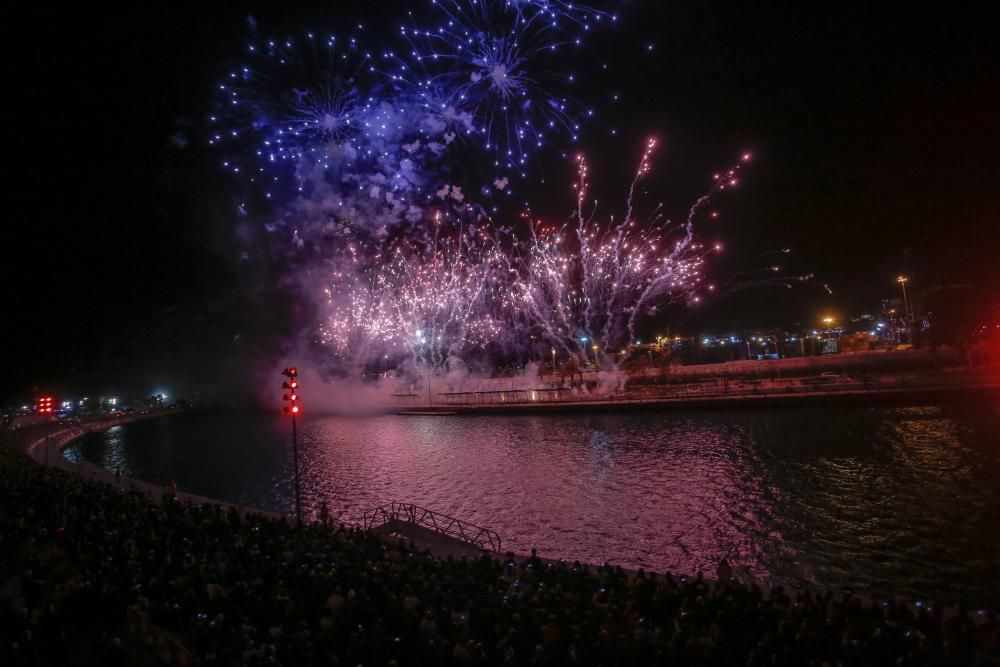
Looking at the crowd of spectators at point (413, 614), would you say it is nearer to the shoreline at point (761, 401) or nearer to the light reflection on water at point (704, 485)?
the light reflection on water at point (704, 485)

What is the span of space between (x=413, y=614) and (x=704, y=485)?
1337cm

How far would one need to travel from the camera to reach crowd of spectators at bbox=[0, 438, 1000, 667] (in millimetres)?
6254

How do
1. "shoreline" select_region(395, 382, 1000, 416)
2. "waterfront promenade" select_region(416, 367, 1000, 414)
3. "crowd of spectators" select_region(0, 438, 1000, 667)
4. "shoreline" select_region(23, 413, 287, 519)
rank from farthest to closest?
"waterfront promenade" select_region(416, 367, 1000, 414) < "shoreline" select_region(395, 382, 1000, 416) < "shoreline" select_region(23, 413, 287, 519) < "crowd of spectators" select_region(0, 438, 1000, 667)

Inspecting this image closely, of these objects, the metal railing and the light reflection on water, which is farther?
the metal railing

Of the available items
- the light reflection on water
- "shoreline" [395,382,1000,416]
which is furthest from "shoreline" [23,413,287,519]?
"shoreline" [395,382,1000,416]

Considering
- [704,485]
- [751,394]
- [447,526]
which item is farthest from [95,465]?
[751,394]

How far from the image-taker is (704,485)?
1809 cm

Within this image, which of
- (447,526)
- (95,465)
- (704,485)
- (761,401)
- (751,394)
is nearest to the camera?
(447,526)

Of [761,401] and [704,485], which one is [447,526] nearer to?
[704,485]

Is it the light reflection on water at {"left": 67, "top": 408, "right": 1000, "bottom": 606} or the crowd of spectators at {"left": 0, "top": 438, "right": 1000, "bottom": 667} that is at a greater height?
the crowd of spectators at {"left": 0, "top": 438, "right": 1000, "bottom": 667}

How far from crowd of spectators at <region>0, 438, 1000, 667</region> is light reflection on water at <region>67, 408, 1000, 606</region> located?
10.4 ft

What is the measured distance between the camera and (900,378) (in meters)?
31.0

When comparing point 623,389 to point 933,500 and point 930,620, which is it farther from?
point 930,620

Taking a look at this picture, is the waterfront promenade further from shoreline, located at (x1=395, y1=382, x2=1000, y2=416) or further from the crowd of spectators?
the crowd of spectators
